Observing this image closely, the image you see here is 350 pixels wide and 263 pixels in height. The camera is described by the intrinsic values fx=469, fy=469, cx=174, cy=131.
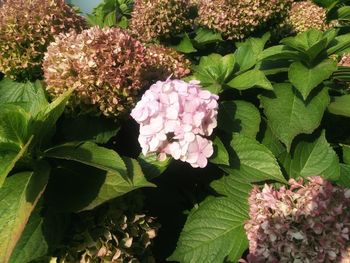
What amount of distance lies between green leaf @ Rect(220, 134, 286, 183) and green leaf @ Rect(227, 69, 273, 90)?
0.56 ft

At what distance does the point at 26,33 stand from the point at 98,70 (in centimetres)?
44

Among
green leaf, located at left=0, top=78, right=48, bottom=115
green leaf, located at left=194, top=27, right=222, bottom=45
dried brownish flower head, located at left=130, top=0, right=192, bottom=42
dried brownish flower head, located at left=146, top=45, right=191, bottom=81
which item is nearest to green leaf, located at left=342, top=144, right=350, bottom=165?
dried brownish flower head, located at left=146, top=45, right=191, bottom=81

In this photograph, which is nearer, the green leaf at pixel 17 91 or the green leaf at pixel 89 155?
the green leaf at pixel 89 155

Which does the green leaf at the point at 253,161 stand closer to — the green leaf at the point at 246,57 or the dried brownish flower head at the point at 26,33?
the green leaf at the point at 246,57

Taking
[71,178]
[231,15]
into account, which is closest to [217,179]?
[71,178]

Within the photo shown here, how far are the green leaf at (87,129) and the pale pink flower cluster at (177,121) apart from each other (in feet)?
0.76

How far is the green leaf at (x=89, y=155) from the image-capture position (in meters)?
1.18

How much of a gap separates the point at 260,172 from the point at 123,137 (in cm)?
54

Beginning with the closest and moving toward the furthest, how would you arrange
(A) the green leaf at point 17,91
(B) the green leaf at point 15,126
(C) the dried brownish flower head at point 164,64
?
(B) the green leaf at point 15,126 < (C) the dried brownish flower head at point 164,64 < (A) the green leaf at point 17,91

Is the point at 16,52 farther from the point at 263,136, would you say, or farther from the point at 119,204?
the point at 263,136

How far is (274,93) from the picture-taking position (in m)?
1.56

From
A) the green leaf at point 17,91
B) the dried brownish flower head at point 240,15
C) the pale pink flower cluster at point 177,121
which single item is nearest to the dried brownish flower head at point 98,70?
the pale pink flower cluster at point 177,121

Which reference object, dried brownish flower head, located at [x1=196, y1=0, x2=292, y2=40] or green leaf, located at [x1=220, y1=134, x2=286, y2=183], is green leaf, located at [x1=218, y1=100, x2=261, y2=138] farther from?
dried brownish flower head, located at [x1=196, y1=0, x2=292, y2=40]

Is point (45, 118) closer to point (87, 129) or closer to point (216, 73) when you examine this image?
point (87, 129)
